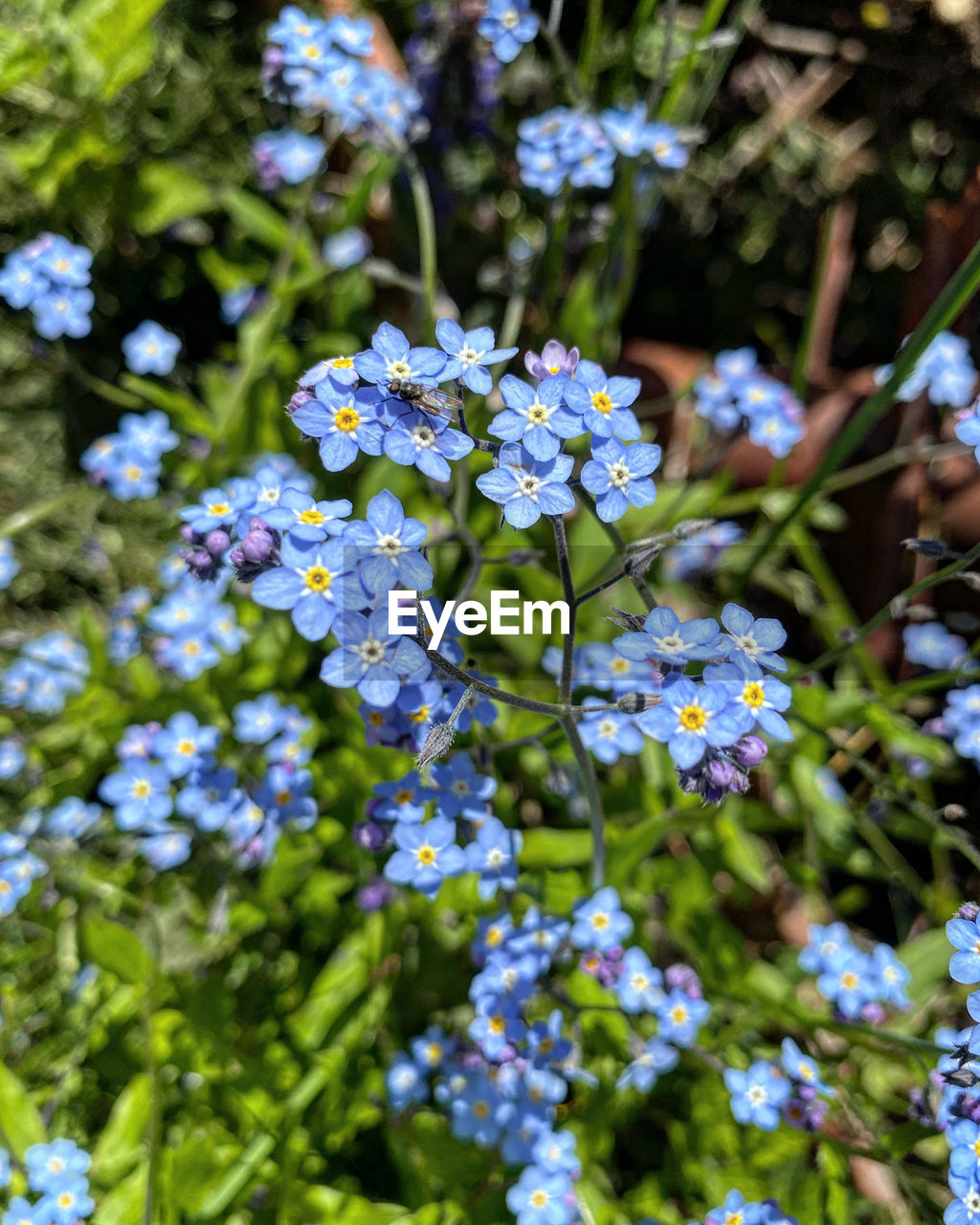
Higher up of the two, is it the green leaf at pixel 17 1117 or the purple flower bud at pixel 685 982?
the purple flower bud at pixel 685 982

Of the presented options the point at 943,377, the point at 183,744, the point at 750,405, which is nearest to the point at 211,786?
the point at 183,744

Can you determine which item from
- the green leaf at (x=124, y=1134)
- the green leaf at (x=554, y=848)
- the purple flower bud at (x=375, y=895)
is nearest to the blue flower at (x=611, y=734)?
the green leaf at (x=554, y=848)

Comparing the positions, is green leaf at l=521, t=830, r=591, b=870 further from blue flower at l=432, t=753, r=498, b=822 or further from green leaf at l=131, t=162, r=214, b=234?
green leaf at l=131, t=162, r=214, b=234

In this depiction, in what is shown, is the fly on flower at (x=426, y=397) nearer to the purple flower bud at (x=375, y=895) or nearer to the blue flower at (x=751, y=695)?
A: the blue flower at (x=751, y=695)

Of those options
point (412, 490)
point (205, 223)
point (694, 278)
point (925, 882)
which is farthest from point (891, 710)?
point (205, 223)

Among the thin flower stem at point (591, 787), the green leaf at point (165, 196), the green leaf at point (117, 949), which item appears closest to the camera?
the thin flower stem at point (591, 787)

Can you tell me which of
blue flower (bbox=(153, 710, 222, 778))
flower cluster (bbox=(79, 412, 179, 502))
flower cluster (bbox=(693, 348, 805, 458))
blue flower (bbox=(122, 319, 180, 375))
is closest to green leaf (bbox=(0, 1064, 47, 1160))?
blue flower (bbox=(153, 710, 222, 778))

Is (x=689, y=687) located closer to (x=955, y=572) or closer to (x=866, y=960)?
(x=955, y=572)
